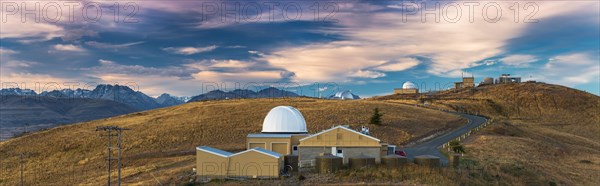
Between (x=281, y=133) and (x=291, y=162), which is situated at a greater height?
(x=281, y=133)

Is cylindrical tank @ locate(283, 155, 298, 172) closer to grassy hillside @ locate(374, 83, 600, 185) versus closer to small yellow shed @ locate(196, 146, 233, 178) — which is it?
small yellow shed @ locate(196, 146, 233, 178)

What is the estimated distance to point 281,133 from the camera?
49062 millimetres

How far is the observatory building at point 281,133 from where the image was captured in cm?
4609

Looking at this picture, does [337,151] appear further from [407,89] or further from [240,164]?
[407,89]

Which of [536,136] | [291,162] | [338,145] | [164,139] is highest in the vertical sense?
[338,145]

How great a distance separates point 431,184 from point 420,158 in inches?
228

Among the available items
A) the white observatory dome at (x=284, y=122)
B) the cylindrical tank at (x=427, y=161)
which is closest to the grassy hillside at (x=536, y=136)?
the cylindrical tank at (x=427, y=161)

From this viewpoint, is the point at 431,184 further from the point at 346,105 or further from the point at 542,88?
the point at 542,88

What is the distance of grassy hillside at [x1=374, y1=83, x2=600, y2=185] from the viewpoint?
138 feet

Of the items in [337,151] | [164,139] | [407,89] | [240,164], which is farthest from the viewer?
[407,89]

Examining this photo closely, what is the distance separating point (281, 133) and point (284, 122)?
135 centimetres

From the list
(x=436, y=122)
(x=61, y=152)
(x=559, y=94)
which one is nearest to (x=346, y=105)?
(x=436, y=122)

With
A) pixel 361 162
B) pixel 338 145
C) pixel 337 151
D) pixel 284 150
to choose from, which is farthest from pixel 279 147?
pixel 361 162

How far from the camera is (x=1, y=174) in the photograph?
202 feet
